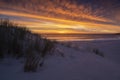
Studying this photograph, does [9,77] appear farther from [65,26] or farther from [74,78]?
[65,26]

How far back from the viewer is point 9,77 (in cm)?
487

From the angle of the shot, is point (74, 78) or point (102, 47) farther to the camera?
point (102, 47)

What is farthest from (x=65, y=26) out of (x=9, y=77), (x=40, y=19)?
(x=9, y=77)

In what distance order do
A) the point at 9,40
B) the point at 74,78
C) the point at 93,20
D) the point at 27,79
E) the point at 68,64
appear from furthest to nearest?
the point at 93,20 → the point at 9,40 → the point at 68,64 → the point at 74,78 → the point at 27,79

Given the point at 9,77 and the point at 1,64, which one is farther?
the point at 1,64

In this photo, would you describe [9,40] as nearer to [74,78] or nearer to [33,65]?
[33,65]

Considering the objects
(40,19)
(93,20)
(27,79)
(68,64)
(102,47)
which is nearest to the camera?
(27,79)

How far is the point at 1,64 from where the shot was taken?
5379 mm

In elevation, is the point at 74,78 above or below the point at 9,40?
below

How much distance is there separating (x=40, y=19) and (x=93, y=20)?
4.21 metres

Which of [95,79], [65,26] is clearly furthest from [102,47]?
[95,79]

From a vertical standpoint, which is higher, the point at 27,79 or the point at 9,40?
the point at 9,40

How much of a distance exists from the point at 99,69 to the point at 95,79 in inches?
26.6

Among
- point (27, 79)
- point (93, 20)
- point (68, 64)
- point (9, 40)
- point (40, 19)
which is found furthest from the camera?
point (93, 20)
